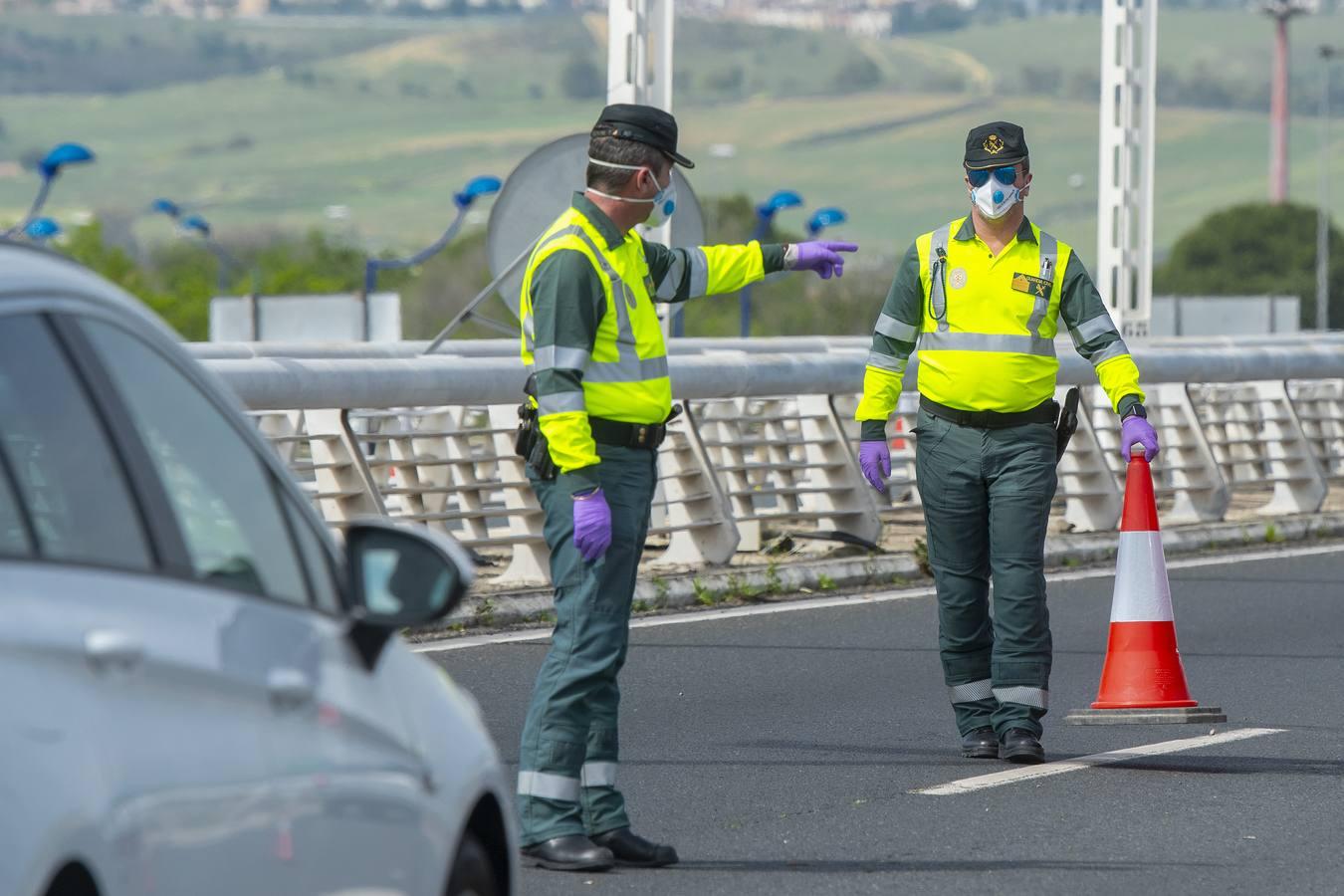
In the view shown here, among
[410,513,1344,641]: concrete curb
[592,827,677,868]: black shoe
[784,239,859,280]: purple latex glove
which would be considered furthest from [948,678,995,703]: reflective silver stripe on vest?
[410,513,1344,641]: concrete curb

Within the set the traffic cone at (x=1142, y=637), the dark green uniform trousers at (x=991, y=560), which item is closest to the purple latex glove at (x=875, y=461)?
the dark green uniform trousers at (x=991, y=560)

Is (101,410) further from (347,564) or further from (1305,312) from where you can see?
(1305,312)

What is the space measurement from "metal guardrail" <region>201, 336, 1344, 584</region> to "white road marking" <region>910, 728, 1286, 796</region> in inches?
163

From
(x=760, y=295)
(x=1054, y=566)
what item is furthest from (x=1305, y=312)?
(x=1054, y=566)

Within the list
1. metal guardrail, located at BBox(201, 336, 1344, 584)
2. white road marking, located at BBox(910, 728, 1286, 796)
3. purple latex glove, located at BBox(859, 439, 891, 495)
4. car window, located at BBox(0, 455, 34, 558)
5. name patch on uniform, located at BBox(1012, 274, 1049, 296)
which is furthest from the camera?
metal guardrail, located at BBox(201, 336, 1344, 584)

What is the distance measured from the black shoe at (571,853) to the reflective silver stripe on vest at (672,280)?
4.61ft

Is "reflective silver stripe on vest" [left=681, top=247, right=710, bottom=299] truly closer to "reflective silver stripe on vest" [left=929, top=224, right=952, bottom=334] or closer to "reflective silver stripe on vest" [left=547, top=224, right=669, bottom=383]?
"reflective silver stripe on vest" [left=547, top=224, right=669, bottom=383]

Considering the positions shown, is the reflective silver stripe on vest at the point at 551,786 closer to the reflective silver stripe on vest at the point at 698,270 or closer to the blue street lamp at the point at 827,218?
the reflective silver stripe on vest at the point at 698,270

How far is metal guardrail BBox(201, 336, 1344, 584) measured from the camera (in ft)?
37.9

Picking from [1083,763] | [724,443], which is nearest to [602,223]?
[1083,763]

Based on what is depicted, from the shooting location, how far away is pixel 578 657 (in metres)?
6.33

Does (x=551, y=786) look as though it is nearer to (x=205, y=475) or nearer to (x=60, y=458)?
(x=205, y=475)

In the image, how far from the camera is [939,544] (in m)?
8.38

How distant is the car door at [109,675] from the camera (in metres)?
2.78
